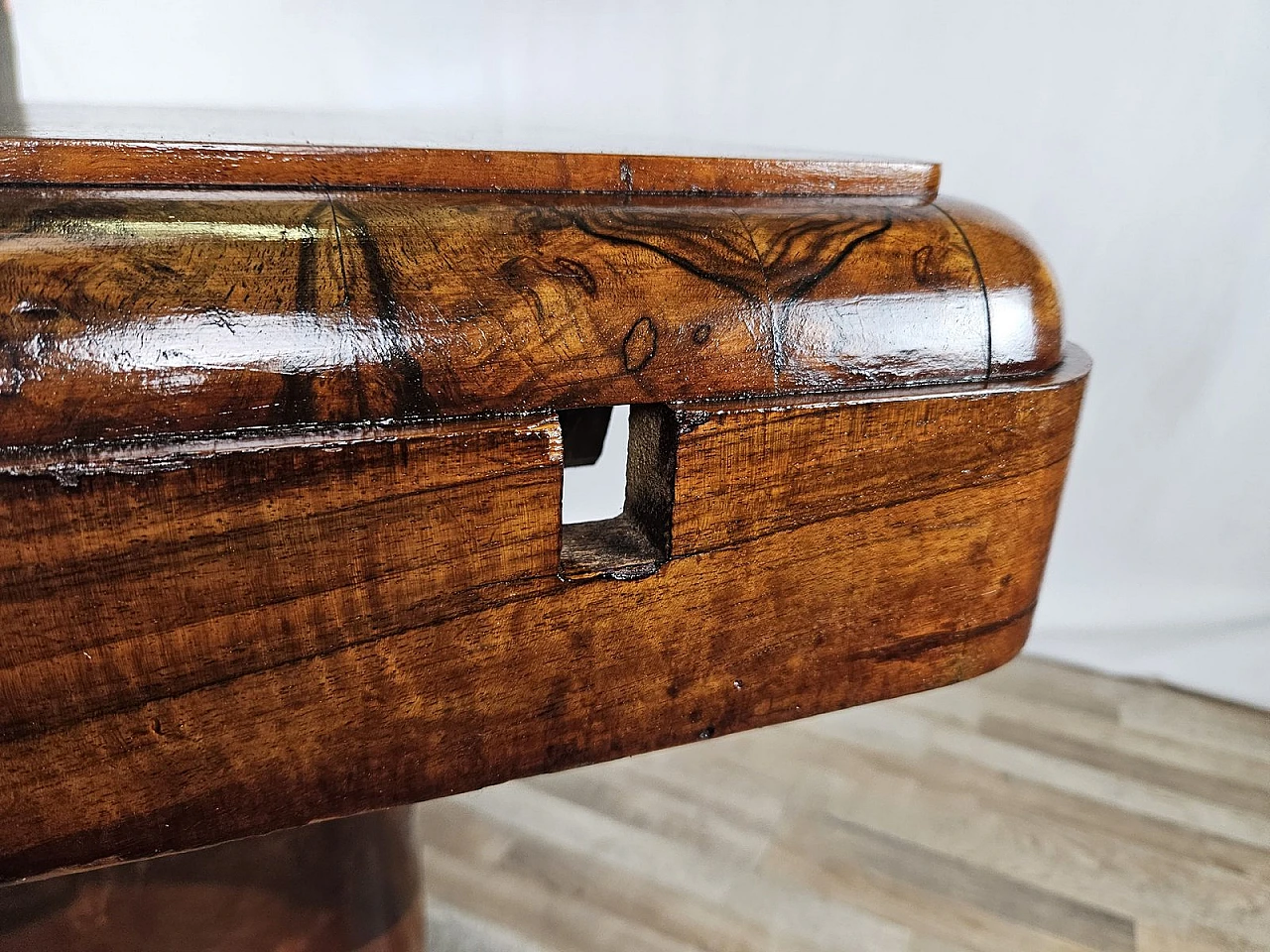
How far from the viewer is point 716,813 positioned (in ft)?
4.43

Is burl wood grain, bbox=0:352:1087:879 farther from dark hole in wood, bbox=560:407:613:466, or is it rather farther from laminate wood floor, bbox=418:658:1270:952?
laminate wood floor, bbox=418:658:1270:952

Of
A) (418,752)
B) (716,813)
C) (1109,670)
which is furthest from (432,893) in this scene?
(1109,670)

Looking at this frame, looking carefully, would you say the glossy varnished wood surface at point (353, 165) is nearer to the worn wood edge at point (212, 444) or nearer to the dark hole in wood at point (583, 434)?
the worn wood edge at point (212, 444)

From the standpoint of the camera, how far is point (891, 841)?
1.31m

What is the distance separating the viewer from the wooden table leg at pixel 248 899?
0.58m

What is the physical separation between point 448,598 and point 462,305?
0.13m

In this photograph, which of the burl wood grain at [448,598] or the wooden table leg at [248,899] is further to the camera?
the wooden table leg at [248,899]

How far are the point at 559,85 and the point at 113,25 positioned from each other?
29.2 inches

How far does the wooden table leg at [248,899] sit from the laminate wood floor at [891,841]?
1.24 ft

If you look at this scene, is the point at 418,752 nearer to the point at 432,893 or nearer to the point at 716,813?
A: the point at 432,893

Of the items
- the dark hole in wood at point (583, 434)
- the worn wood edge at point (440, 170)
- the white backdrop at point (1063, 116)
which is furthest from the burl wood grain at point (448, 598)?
the white backdrop at point (1063, 116)

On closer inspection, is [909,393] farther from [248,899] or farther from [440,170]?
[248,899]

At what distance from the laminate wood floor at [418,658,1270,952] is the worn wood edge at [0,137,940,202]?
88cm

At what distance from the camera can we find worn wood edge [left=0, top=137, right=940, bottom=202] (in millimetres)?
438
